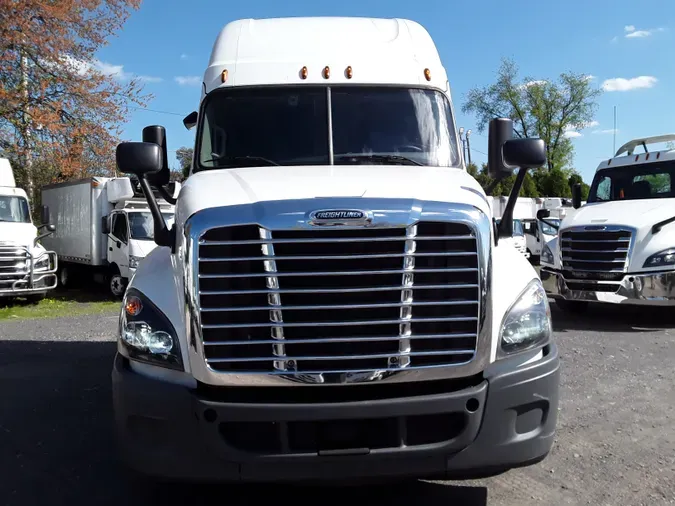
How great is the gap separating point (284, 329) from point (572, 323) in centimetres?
832

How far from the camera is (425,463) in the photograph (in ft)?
10.4

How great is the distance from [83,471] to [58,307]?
461 inches

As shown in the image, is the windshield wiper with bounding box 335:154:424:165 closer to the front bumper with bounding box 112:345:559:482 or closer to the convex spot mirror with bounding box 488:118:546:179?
the convex spot mirror with bounding box 488:118:546:179

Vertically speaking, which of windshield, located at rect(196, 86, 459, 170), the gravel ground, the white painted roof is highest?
the white painted roof

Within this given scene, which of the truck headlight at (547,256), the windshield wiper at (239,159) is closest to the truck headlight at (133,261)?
the truck headlight at (547,256)

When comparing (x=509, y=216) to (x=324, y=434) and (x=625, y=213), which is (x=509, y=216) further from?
(x=625, y=213)

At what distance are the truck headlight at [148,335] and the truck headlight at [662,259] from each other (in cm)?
830

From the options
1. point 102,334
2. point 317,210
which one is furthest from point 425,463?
point 102,334

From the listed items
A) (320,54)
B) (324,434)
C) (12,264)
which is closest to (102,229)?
(12,264)

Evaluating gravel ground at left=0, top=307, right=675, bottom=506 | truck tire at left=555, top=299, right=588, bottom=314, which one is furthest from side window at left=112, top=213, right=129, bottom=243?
truck tire at left=555, top=299, right=588, bottom=314

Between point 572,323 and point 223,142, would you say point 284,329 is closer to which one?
point 223,142

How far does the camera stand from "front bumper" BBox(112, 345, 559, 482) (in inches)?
123

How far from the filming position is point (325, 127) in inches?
192

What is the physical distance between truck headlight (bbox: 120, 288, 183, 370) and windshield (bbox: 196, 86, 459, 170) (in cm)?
155
